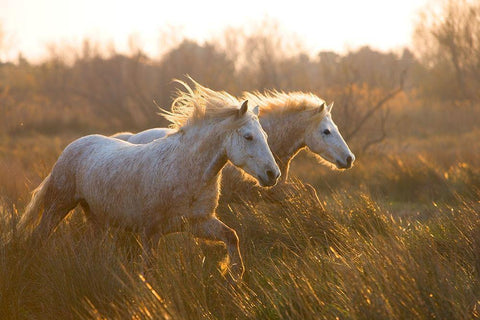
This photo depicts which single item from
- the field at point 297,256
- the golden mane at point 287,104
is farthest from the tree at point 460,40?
the golden mane at point 287,104

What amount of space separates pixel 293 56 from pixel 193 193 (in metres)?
25.9

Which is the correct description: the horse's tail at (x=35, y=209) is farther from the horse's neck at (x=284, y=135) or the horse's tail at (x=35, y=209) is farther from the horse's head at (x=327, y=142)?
the horse's head at (x=327, y=142)

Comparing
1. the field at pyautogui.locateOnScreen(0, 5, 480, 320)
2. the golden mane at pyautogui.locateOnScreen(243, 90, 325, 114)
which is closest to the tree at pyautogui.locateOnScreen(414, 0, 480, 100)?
the field at pyautogui.locateOnScreen(0, 5, 480, 320)

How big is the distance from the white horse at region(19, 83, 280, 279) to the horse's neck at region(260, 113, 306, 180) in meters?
1.51

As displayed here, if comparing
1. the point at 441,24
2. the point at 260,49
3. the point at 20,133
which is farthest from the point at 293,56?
the point at 20,133

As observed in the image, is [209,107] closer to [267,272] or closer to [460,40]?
[267,272]

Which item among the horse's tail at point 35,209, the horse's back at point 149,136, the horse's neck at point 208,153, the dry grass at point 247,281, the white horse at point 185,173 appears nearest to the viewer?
the dry grass at point 247,281

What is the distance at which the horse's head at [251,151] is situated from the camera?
4.58m

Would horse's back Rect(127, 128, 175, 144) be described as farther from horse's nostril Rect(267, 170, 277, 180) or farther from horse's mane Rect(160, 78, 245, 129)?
horse's nostril Rect(267, 170, 277, 180)

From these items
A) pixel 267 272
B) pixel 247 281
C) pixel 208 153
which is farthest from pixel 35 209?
pixel 267 272

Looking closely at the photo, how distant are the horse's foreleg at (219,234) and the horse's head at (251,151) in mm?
505

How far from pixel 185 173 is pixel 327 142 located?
7.12 feet

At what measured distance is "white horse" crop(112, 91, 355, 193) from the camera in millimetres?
6522

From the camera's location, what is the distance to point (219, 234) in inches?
189
